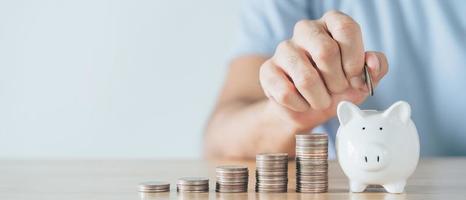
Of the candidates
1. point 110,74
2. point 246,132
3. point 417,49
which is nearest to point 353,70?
point 246,132

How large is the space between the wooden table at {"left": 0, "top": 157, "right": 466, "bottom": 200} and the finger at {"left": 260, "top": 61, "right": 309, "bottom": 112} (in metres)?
0.10

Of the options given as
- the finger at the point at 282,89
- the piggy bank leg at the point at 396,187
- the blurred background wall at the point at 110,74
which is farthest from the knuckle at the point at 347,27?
the blurred background wall at the point at 110,74

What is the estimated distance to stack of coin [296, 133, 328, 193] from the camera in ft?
3.33

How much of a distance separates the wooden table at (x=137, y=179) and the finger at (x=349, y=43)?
15 centimetres

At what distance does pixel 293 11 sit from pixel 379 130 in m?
1.05

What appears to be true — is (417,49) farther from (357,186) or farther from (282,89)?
(357,186)

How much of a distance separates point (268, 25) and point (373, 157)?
3.47ft

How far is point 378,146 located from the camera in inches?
38.5

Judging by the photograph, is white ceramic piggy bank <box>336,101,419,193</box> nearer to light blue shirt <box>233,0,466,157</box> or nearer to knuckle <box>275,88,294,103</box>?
knuckle <box>275,88,294,103</box>

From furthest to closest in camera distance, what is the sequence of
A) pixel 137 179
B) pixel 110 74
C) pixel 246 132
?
1. pixel 110 74
2. pixel 246 132
3. pixel 137 179

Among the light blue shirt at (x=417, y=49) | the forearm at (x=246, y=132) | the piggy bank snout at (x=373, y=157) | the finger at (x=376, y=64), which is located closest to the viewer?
the piggy bank snout at (x=373, y=157)

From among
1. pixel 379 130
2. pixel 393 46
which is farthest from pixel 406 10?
pixel 379 130

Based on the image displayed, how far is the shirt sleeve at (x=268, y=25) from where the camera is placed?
199 cm

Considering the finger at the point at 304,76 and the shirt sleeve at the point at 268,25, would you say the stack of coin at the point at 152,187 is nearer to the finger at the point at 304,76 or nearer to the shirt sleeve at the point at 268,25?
the finger at the point at 304,76
